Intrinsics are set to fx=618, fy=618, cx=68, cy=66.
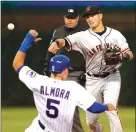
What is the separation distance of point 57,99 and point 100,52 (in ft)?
6.99

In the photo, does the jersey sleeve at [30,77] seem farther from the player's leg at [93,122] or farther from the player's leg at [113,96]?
the player's leg at [93,122]

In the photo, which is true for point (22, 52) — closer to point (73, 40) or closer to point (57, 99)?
point (57, 99)

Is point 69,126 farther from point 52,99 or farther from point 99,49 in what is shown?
point 99,49

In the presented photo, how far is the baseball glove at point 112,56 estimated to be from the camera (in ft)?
24.9

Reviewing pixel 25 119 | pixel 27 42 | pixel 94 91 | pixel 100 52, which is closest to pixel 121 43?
pixel 100 52

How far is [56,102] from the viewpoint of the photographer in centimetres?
591

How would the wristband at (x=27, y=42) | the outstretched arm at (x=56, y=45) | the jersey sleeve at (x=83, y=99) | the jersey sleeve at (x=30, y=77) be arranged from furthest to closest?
the outstretched arm at (x=56, y=45)
the wristband at (x=27, y=42)
the jersey sleeve at (x=30, y=77)
the jersey sleeve at (x=83, y=99)

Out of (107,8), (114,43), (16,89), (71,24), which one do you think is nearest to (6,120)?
A: (16,89)

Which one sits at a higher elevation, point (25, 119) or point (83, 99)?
point (83, 99)

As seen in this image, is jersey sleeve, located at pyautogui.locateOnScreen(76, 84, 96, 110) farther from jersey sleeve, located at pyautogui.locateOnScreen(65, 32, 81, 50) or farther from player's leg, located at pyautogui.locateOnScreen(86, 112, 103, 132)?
player's leg, located at pyautogui.locateOnScreen(86, 112, 103, 132)

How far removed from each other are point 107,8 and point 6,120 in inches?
206

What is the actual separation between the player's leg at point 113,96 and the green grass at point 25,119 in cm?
219

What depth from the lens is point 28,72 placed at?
6.11 metres

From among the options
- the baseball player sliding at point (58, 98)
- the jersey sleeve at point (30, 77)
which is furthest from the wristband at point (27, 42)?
the jersey sleeve at point (30, 77)
